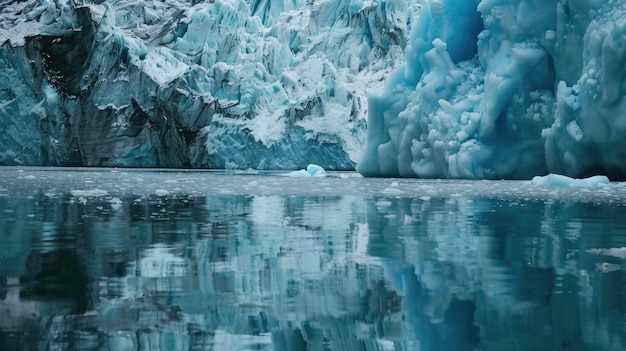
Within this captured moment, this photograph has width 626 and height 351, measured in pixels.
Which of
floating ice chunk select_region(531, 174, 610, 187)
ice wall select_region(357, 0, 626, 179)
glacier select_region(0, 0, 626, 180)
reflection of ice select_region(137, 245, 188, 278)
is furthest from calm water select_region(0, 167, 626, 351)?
glacier select_region(0, 0, 626, 180)

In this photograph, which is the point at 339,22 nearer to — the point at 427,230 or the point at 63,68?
the point at 63,68

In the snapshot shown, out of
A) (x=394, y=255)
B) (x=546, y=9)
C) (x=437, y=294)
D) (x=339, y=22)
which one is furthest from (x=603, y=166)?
(x=339, y=22)

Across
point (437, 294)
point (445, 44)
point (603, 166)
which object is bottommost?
point (437, 294)

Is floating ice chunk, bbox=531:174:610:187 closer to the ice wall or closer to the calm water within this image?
the ice wall

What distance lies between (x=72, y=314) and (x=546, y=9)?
41.5 ft

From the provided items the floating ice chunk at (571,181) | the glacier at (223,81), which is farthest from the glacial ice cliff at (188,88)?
the floating ice chunk at (571,181)

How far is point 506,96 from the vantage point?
41.3 ft

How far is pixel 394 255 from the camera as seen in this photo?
8.67 feet

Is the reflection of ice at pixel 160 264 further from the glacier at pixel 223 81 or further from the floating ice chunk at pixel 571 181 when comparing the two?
the glacier at pixel 223 81

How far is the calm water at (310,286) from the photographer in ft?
4.52

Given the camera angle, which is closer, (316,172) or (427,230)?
(427,230)

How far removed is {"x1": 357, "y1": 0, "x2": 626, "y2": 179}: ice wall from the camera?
11.0 m

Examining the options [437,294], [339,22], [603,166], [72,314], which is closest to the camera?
[72,314]

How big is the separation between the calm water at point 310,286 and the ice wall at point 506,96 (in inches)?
300
